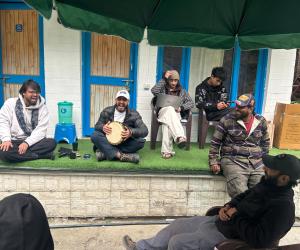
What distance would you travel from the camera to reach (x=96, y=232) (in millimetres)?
4188

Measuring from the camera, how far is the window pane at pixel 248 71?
19.5 feet

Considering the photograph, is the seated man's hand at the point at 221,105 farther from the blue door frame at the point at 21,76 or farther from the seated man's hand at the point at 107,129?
the blue door frame at the point at 21,76

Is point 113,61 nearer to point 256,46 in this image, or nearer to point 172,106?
point 172,106

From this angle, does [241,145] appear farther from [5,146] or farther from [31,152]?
[5,146]

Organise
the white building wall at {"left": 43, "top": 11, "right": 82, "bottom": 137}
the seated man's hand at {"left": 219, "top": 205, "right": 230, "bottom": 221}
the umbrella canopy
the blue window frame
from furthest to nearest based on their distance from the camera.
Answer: the blue window frame → the white building wall at {"left": 43, "top": 11, "right": 82, "bottom": 137} → the seated man's hand at {"left": 219, "top": 205, "right": 230, "bottom": 221} → the umbrella canopy

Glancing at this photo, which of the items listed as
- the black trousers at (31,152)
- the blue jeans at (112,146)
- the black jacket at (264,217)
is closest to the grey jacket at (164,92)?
the blue jeans at (112,146)

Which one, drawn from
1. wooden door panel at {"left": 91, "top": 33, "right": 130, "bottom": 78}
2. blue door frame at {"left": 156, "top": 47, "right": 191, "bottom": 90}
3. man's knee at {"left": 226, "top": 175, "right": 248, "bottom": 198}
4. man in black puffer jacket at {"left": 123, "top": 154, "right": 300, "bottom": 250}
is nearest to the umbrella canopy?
man in black puffer jacket at {"left": 123, "top": 154, "right": 300, "bottom": 250}

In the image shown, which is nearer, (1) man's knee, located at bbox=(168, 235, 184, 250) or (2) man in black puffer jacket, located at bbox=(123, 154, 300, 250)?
(2) man in black puffer jacket, located at bbox=(123, 154, 300, 250)

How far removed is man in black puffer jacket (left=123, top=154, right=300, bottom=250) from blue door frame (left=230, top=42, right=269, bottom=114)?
3403 mm

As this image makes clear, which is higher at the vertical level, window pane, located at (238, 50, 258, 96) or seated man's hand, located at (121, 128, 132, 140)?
window pane, located at (238, 50, 258, 96)

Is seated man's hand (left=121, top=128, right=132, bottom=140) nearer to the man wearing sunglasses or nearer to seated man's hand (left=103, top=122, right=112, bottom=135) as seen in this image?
seated man's hand (left=103, top=122, right=112, bottom=135)

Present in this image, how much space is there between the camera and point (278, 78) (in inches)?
233

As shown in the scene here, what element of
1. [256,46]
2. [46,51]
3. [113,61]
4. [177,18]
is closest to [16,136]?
[46,51]

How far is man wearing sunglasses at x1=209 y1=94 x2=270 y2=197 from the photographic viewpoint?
4.12 m
